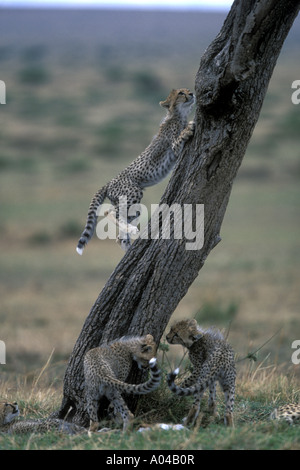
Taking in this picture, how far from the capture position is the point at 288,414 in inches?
181

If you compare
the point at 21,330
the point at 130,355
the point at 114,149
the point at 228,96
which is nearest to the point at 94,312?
the point at 130,355

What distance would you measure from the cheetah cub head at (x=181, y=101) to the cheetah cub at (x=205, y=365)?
75.7 inches

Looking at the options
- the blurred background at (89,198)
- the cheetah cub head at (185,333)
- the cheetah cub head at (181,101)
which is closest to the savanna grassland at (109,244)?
the blurred background at (89,198)

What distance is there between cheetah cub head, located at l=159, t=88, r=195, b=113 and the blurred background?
195 centimetres

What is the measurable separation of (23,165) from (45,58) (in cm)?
3046

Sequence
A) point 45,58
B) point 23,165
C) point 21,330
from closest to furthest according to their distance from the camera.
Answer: point 21,330
point 23,165
point 45,58

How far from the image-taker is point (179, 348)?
32.5 ft

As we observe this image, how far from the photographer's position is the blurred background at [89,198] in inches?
451

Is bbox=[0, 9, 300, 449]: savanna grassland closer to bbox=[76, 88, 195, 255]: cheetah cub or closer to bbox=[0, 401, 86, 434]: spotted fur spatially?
bbox=[0, 401, 86, 434]: spotted fur

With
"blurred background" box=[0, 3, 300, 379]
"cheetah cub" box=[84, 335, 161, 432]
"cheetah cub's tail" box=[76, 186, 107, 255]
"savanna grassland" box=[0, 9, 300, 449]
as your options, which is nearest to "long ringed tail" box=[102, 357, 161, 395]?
"cheetah cub" box=[84, 335, 161, 432]

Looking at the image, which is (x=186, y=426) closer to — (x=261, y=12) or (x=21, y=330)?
(x=261, y=12)

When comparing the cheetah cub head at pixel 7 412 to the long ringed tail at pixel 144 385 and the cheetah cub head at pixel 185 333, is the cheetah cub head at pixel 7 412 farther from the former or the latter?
the cheetah cub head at pixel 185 333

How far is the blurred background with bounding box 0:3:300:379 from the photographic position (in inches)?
451

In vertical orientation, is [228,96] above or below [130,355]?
above
